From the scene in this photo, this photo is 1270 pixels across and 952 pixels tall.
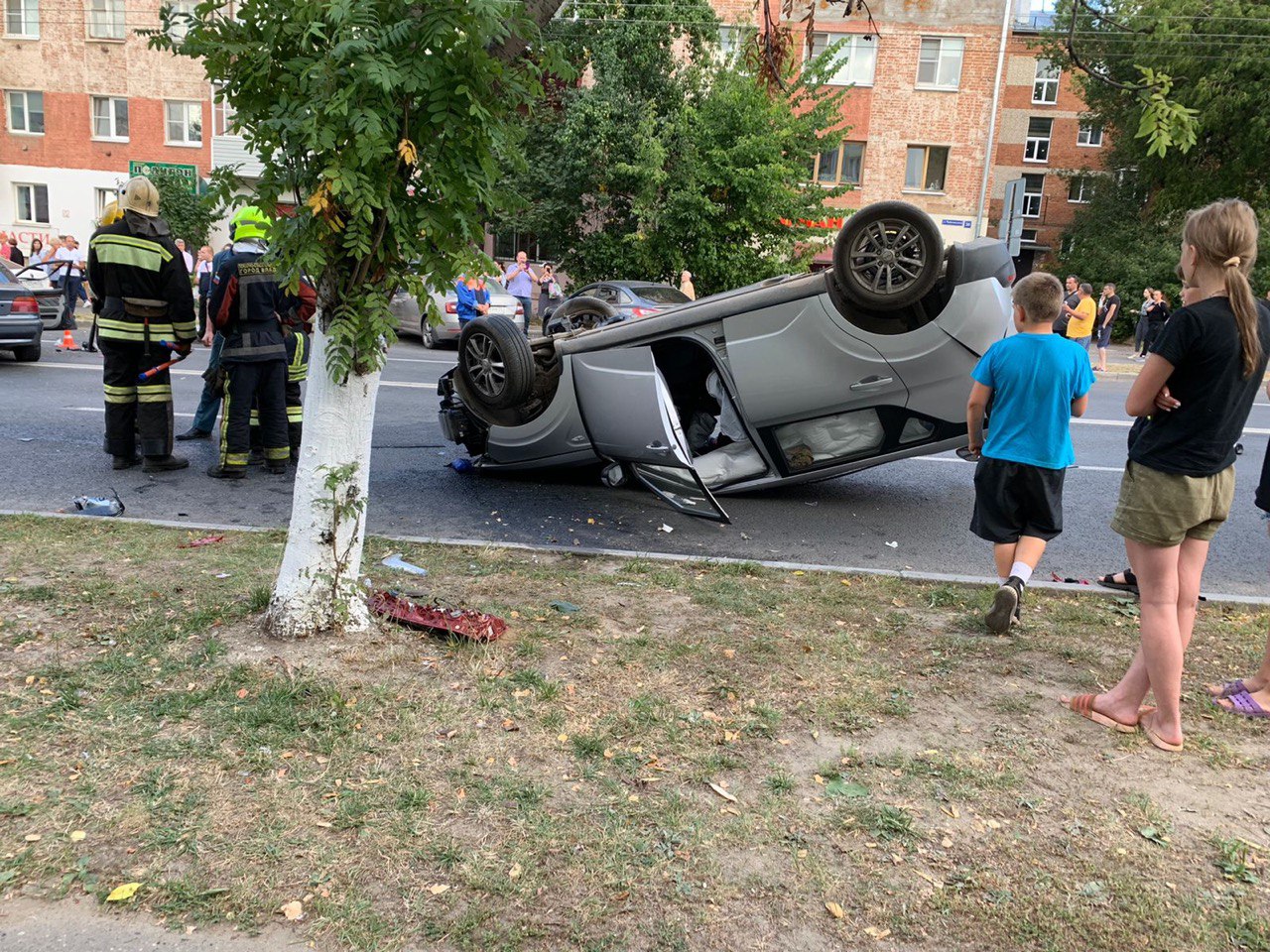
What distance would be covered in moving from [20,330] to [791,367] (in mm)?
10755

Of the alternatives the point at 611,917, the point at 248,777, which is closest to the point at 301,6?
the point at 248,777

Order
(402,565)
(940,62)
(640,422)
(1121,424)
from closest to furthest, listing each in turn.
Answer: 1. (402,565)
2. (640,422)
3. (1121,424)
4. (940,62)

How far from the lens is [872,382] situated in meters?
6.57

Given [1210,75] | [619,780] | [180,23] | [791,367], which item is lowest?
[619,780]

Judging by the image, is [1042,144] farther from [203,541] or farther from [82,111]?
[203,541]

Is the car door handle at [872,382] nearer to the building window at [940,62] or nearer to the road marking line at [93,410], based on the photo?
the road marking line at [93,410]

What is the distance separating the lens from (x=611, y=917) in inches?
104

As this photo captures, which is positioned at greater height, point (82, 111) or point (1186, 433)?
point (82, 111)

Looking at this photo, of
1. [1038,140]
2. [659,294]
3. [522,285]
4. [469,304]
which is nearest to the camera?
[469,304]

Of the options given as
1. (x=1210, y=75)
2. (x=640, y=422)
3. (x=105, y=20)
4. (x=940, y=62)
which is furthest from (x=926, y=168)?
(x=640, y=422)

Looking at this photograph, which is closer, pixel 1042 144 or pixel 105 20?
pixel 105 20

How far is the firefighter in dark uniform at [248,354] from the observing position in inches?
283

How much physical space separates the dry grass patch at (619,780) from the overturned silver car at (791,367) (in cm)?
197

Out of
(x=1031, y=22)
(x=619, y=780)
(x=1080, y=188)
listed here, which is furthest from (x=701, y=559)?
(x=1031, y=22)
